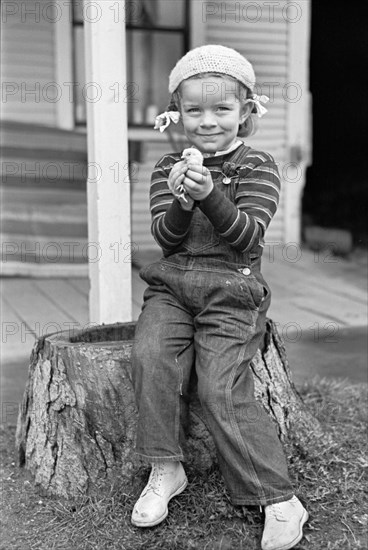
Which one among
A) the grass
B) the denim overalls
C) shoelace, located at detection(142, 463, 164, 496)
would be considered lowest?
the grass

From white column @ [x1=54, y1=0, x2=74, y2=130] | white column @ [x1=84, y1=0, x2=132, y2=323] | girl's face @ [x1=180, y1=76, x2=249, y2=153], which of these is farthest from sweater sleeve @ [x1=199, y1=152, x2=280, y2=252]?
white column @ [x1=54, y1=0, x2=74, y2=130]

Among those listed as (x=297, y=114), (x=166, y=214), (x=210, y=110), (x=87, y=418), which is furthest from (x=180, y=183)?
(x=297, y=114)

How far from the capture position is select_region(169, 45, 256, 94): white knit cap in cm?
230

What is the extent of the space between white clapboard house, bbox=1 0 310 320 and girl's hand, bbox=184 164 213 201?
2.98 m

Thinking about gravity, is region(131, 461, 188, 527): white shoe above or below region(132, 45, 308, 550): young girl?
below

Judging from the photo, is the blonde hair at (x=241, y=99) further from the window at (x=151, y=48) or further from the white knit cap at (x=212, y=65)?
the window at (x=151, y=48)

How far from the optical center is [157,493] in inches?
88.9

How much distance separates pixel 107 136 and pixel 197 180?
138 cm

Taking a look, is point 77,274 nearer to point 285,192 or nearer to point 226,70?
point 285,192

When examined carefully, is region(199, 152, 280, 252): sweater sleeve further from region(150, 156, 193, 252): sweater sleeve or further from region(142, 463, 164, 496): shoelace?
region(142, 463, 164, 496): shoelace

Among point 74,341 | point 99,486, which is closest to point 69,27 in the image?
point 74,341

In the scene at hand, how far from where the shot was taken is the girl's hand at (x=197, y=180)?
6.82ft

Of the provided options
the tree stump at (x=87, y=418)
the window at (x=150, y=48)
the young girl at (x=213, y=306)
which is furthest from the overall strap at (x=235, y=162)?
the window at (x=150, y=48)

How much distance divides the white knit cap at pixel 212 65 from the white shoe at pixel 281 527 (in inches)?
49.2
